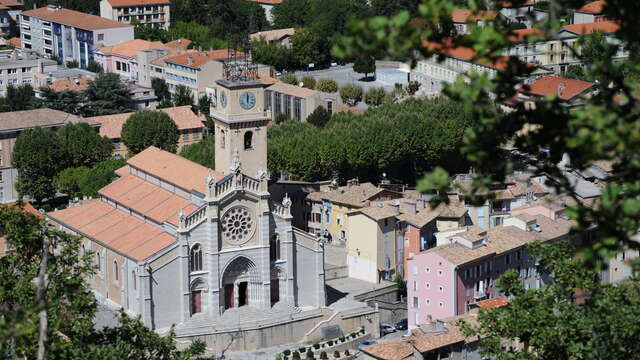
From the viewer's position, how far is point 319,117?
10000cm

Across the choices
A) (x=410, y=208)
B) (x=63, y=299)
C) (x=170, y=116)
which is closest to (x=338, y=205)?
(x=410, y=208)

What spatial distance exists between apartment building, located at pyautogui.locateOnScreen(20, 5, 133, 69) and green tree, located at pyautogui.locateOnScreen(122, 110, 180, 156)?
120 feet

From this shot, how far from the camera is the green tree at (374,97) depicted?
385 ft

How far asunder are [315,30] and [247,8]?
14118 mm

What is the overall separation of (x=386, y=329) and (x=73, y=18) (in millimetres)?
78508

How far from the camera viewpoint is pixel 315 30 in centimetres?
13962

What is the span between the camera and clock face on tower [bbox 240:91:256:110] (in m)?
64.8

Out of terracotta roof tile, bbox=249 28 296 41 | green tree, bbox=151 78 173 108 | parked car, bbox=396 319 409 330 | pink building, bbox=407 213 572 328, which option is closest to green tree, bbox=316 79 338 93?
green tree, bbox=151 78 173 108

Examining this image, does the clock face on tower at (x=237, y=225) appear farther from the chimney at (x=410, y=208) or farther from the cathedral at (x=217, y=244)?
the chimney at (x=410, y=208)

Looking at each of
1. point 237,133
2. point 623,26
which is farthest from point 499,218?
point 623,26

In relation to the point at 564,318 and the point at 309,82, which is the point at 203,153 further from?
the point at 564,318

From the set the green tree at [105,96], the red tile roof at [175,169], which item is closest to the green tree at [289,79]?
the green tree at [105,96]

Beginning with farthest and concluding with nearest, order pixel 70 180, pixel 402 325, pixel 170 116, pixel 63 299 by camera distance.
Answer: pixel 170 116 < pixel 70 180 < pixel 402 325 < pixel 63 299

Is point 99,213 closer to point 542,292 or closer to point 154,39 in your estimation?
point 542,292
